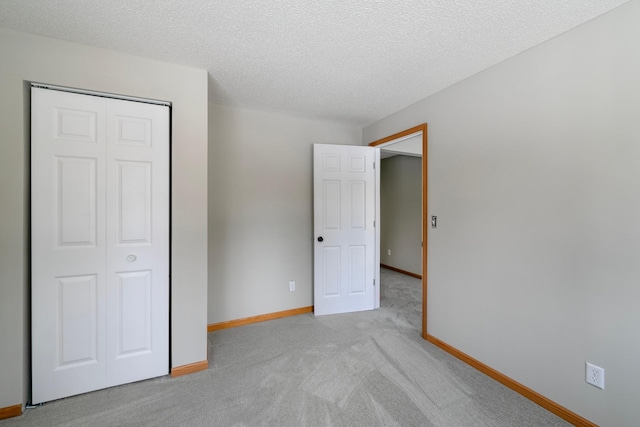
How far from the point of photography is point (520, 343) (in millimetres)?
1893

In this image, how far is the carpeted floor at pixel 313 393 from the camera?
1617 millimetres

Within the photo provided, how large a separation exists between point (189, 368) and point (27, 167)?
1826 mm

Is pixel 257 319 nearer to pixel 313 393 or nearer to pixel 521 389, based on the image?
pixel 313 393

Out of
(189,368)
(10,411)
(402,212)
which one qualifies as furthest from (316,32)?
(402,212)

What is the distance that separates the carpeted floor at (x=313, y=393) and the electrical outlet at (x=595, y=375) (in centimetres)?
33

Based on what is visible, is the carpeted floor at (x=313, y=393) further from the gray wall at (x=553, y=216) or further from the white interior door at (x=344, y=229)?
the white interior door at (x=344, y=229)

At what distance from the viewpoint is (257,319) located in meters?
3.07

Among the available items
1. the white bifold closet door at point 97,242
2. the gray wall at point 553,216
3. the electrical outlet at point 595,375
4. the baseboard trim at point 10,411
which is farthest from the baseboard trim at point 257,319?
the electrical outlet at point 595,375

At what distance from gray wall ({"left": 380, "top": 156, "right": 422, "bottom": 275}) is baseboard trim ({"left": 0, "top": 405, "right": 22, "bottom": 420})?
5.04 metres

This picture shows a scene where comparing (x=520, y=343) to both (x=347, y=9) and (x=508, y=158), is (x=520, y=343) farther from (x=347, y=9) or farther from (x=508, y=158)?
(x=347, y=9)

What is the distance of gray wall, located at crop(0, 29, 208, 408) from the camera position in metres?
1.65

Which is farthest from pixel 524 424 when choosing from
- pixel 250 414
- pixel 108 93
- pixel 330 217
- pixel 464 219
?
pixel 108 93

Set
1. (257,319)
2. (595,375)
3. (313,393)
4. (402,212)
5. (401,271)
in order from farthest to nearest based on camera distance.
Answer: (402,212), (401,271), (257,319), (313,393), (595,375)

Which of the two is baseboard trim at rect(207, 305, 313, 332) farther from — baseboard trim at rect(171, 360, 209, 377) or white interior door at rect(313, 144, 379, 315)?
baseboard trim at rect(171, 360, 209, 377)
